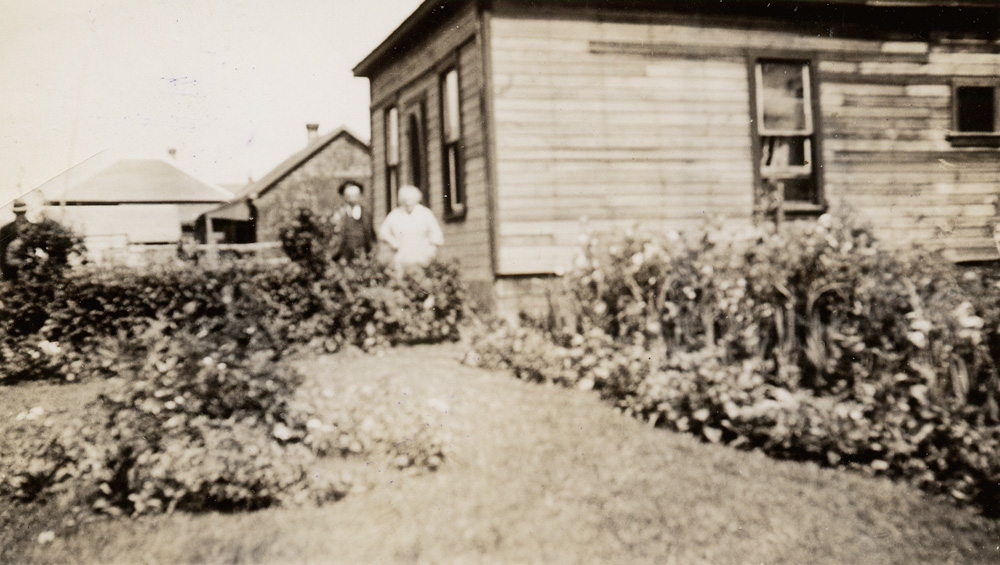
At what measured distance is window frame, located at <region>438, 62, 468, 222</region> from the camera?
33.6ft

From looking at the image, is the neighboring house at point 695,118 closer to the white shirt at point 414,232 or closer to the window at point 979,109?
the window at point 979,109

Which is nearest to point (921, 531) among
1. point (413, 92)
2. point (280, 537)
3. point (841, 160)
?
point (280, 537)

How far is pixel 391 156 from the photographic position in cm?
1377

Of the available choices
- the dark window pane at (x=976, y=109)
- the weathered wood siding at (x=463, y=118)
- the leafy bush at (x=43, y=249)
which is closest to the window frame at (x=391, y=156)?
the weathered wood siding at (x=463, y=118)

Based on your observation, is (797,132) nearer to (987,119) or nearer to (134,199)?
(987,119)

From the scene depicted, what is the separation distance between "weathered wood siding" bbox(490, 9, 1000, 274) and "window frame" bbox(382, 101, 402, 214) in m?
4.67

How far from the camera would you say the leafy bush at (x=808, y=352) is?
4578 millimetres

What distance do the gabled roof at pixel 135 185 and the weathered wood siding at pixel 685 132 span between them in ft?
105

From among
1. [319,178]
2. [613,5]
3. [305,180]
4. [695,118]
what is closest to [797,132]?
[695,118]

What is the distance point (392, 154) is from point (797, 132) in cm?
728

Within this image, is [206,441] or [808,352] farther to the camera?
[808,352]

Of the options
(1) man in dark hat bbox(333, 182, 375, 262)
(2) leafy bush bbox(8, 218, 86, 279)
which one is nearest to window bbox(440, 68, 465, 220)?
(1) man in dark hat bbox(333, 182, 375, 262)

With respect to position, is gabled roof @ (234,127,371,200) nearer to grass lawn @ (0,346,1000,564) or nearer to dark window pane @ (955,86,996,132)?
dark window pane @ (955,86,996,132)

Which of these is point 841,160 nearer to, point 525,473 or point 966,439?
point 966,439
